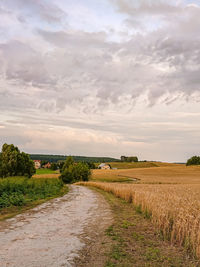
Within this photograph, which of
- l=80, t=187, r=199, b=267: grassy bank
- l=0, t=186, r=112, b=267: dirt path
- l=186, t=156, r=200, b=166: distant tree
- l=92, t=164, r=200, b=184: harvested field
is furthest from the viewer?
l=186, t=156, r=200, b=166: distant tree

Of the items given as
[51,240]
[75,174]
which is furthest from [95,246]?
[75,174]

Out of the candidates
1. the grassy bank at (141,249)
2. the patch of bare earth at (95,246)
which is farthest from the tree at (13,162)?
the grassy bank at (141,249)

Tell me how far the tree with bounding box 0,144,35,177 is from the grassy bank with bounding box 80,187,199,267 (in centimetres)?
6276

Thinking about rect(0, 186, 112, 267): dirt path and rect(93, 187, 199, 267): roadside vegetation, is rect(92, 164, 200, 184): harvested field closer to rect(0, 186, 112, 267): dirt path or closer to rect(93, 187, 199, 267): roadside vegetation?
rect(0, 186, 112, 267): dirt path

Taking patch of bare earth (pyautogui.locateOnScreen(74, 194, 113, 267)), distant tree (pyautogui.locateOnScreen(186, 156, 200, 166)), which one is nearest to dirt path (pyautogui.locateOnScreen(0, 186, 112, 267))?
patch of bare earth (pyautogui.locateOnScreen(74, 194, 113, 267))

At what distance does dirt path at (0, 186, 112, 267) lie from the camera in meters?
7.47

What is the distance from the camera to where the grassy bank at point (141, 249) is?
7.84m

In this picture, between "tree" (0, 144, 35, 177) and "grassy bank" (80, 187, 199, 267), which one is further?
"tree" (0, 144, 35, 177)

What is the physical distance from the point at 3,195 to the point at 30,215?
627cm

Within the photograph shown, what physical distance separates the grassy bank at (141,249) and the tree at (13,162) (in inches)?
2471

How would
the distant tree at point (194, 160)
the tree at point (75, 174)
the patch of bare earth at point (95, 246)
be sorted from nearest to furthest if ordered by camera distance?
1. the patch of bare earth at point (95, 246)
2. the tree at point (75, 174)
3. the distant tree at point (194, 160)

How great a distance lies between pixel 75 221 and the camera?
1403cm

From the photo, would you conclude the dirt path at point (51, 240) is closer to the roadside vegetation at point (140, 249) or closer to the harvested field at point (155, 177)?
the roadside vegetation at point (140, 249)

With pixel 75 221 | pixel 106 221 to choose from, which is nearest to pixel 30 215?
pixel 75 221
